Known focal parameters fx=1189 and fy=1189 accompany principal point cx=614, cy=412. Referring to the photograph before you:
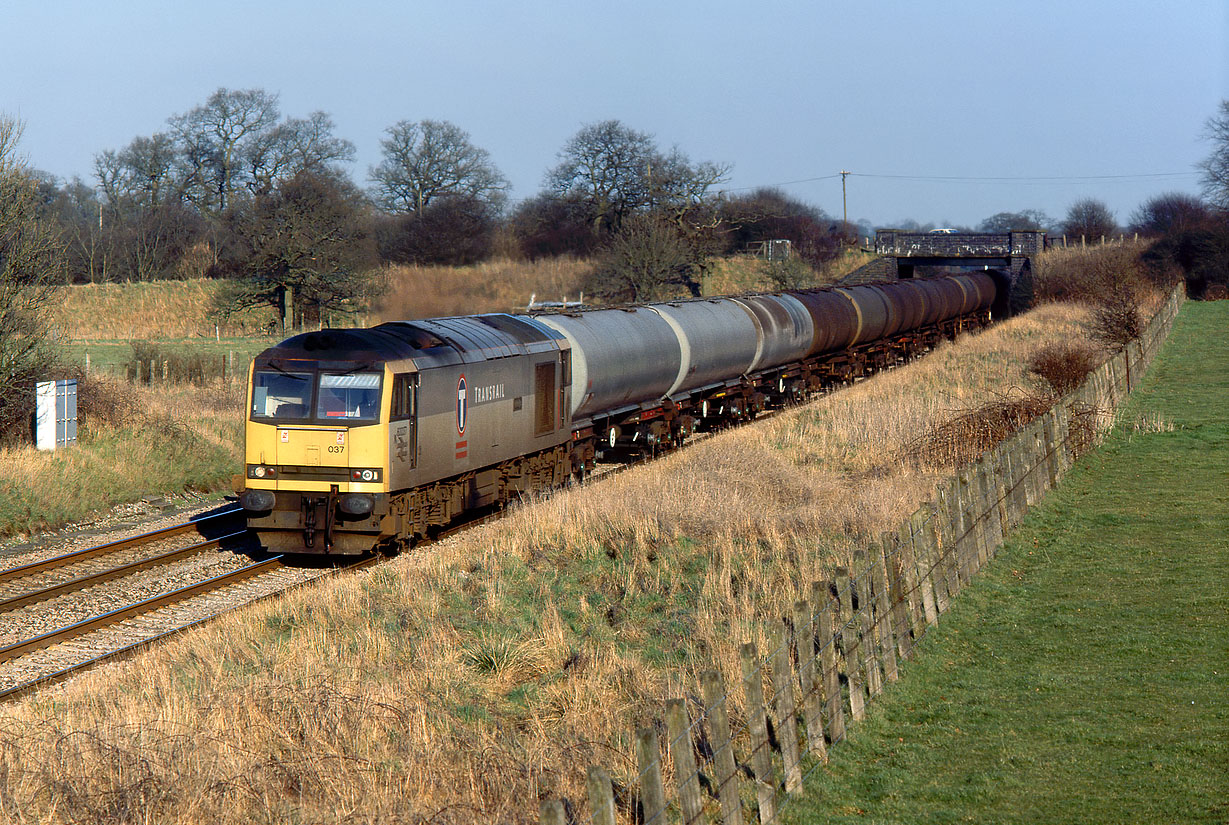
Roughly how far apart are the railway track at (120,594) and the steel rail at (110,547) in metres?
0.01

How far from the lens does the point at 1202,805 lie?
22.7ft

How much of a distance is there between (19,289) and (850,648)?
1865 centimetres

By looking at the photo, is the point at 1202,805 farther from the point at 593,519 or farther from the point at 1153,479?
the point at 1153,479

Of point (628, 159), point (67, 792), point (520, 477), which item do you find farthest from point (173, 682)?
point (628, 159)

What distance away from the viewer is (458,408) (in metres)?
16.3

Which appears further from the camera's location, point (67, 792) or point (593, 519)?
point (593, 519)

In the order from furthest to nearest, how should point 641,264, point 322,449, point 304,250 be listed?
1. point 641,264
2. point 304,250
3. point 322,449

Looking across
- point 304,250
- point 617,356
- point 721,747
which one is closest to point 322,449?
point 617,356

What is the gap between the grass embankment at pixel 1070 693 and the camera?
23.5 ft

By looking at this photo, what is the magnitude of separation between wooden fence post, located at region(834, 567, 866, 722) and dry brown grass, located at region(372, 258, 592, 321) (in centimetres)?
3309

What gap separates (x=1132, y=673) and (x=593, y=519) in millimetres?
7440

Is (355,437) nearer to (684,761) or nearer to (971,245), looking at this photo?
(684,761)

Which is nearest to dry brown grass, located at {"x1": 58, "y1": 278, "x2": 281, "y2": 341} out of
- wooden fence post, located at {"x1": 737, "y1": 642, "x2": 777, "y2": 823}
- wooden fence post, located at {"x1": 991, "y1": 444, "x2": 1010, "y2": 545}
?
wooden fence post, located at {"x1": 991, "y1": 444, "x2": 1010, "y2": 545}

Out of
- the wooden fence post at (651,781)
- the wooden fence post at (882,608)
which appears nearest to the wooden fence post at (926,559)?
the wooden fence post at (882,608)
